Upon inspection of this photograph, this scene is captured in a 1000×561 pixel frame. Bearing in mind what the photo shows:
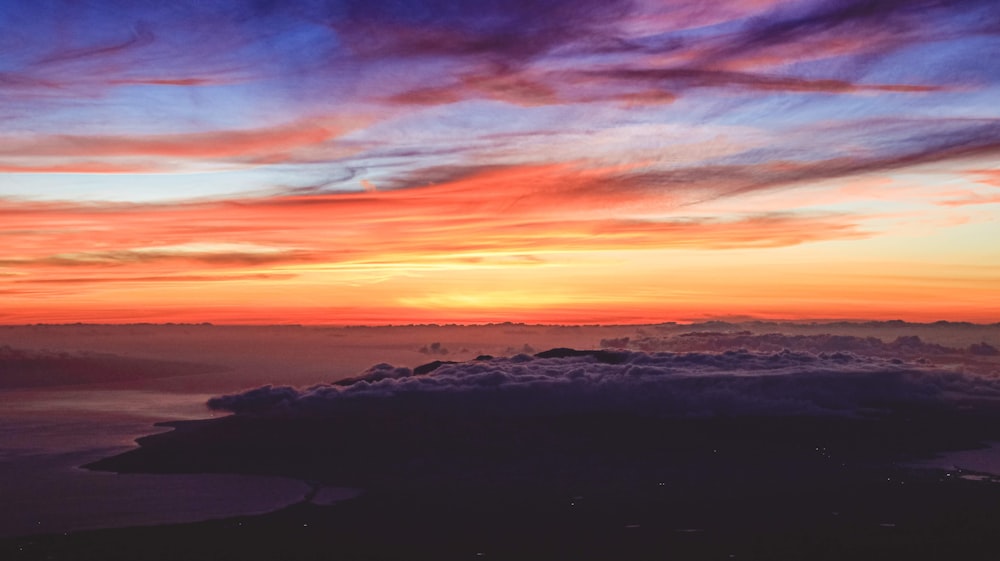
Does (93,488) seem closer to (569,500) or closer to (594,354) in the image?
(569,500)

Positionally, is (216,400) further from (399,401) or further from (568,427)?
(568,427)

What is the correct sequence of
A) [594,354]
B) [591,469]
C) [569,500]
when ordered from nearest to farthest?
[569,500] → [591,469] → [594,354]

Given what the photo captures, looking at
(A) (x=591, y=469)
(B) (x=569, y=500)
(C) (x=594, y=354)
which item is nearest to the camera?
(B) (x=569, y=500)

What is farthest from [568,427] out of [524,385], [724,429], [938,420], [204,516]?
[204,516]

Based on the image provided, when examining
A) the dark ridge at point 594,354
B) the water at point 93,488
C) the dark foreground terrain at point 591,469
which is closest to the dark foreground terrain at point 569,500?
the dark foreground terrain at point 591,469

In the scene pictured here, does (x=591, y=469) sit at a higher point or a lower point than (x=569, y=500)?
lower

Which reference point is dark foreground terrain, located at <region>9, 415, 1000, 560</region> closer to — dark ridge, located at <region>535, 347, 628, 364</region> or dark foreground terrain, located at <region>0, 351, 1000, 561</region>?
dark foreground terrain, located at <region>0, 351, 1000, 561</region>

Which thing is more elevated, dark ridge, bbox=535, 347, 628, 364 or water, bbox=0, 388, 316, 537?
dark ridge, bbox=535, 347, 628, 364

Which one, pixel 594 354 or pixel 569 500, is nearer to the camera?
pixel 569 500

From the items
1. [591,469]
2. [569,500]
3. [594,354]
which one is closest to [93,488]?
[569,500]

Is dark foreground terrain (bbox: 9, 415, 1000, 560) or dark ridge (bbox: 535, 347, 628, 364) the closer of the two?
dark foreground terrain (bbox: 9, 415, 1000, 560)

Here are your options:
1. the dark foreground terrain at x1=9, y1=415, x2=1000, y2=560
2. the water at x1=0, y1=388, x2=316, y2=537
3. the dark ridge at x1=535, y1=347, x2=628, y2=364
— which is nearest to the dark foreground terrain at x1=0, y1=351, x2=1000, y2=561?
the dark foreground terrain at x1=9, y1=415, x2=1000, y2=560
